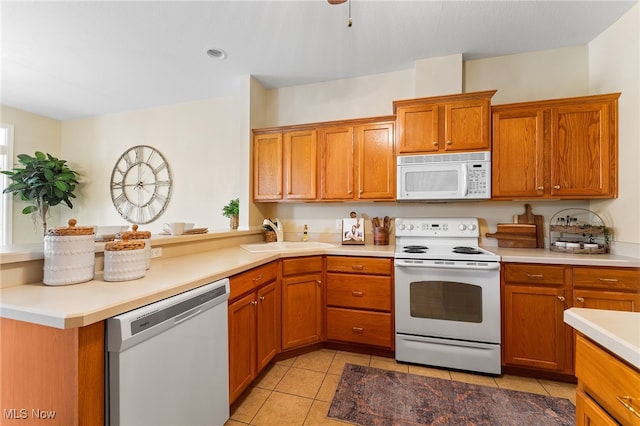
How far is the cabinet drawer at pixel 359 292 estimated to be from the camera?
2.16 m

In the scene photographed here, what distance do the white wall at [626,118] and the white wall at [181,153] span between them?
350 cm

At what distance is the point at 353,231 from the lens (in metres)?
2.73

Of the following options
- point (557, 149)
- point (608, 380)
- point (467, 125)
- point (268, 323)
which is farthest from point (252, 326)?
point (557, 149)

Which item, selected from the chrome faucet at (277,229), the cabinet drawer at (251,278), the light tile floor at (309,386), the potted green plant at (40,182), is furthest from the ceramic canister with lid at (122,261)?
the potted green plant at (40,182)

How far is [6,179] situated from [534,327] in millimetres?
6459

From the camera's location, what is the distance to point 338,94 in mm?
2977

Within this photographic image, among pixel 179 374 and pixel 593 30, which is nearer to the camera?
pixel 179 374

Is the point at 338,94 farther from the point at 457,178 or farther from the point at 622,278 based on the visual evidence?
the point at 622,278

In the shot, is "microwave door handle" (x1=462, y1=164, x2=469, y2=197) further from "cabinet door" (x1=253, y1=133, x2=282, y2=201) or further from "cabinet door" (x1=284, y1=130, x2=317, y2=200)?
"cabinet door" (x1=253, y1=133, x2=282, y2=201)

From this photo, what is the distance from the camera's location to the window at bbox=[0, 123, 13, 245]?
12.1ft

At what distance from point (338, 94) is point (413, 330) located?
2.54 metres

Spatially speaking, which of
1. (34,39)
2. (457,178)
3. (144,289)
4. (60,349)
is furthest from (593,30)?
(34,39)

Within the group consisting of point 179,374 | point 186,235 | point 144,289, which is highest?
point 186,235

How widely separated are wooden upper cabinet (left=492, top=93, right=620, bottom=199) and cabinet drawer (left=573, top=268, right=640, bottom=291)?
2.11 feet
